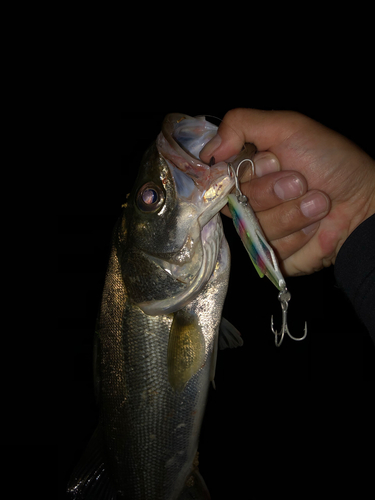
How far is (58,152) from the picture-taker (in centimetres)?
830

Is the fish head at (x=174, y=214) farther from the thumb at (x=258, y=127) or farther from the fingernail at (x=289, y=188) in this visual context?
the fingernail at (x=289, y=188)

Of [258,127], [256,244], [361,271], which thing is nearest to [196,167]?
[256,244]

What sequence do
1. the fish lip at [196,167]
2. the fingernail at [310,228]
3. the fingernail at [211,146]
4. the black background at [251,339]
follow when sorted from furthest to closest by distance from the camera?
the black background at [251,339], the fingernail at [310,228], the fingernail at [211,146], the fish lip at [196,167]

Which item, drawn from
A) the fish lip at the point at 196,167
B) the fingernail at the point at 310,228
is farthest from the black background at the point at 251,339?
the fish lip at the point at 196,167

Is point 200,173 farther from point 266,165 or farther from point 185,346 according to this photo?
point 185,346

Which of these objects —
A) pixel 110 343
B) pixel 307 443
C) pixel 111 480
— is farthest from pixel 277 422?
pixel 110 343

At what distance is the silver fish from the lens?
119 cm

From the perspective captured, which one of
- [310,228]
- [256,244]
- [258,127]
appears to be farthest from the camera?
[310,228]

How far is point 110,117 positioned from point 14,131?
2.44m

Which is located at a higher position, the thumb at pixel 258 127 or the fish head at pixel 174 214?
the thumb at pixel 258 127

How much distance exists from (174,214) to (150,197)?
0.12m

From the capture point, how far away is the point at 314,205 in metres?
1.51

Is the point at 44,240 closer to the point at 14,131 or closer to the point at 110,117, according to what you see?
the point at 14,131

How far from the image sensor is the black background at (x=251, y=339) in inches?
213
